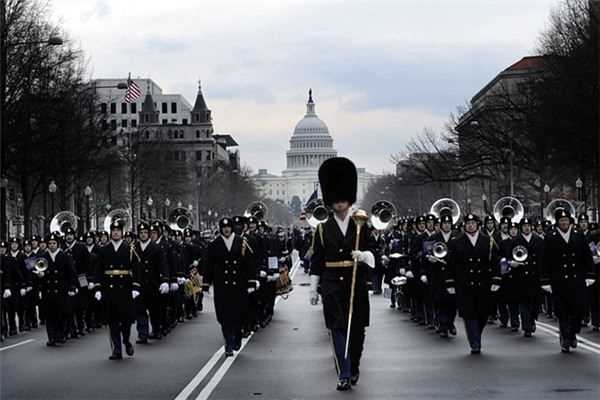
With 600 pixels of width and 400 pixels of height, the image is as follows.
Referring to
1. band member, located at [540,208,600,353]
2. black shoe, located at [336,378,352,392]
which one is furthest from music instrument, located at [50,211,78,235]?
black shoe, located at [336,378,352,392]

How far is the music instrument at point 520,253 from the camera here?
26.6 m

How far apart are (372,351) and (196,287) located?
37.3 ft

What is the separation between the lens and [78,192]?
72625mm

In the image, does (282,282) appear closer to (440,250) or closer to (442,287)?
(440,250)

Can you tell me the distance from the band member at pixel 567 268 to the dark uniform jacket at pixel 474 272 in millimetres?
773

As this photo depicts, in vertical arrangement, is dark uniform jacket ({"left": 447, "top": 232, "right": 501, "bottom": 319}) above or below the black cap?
below

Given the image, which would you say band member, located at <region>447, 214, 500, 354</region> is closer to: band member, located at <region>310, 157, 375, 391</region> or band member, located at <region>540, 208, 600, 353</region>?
band member, located at <region>540, 208, 600, 353</region>

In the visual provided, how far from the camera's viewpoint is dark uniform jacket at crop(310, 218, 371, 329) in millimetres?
16609

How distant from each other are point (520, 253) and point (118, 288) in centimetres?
857

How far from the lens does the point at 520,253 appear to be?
26.8 m

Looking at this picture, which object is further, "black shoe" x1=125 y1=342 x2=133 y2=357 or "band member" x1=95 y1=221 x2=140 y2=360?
"black shoe" x1=125 y1=342 x2=133 y2=357

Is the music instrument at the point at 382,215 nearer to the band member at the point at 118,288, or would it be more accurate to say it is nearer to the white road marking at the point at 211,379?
the white road marking at the point at 211,379

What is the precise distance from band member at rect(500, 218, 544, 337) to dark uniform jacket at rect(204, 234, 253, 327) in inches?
175

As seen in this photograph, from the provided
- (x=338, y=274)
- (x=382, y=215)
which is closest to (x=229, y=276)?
(x=338, y=274)
